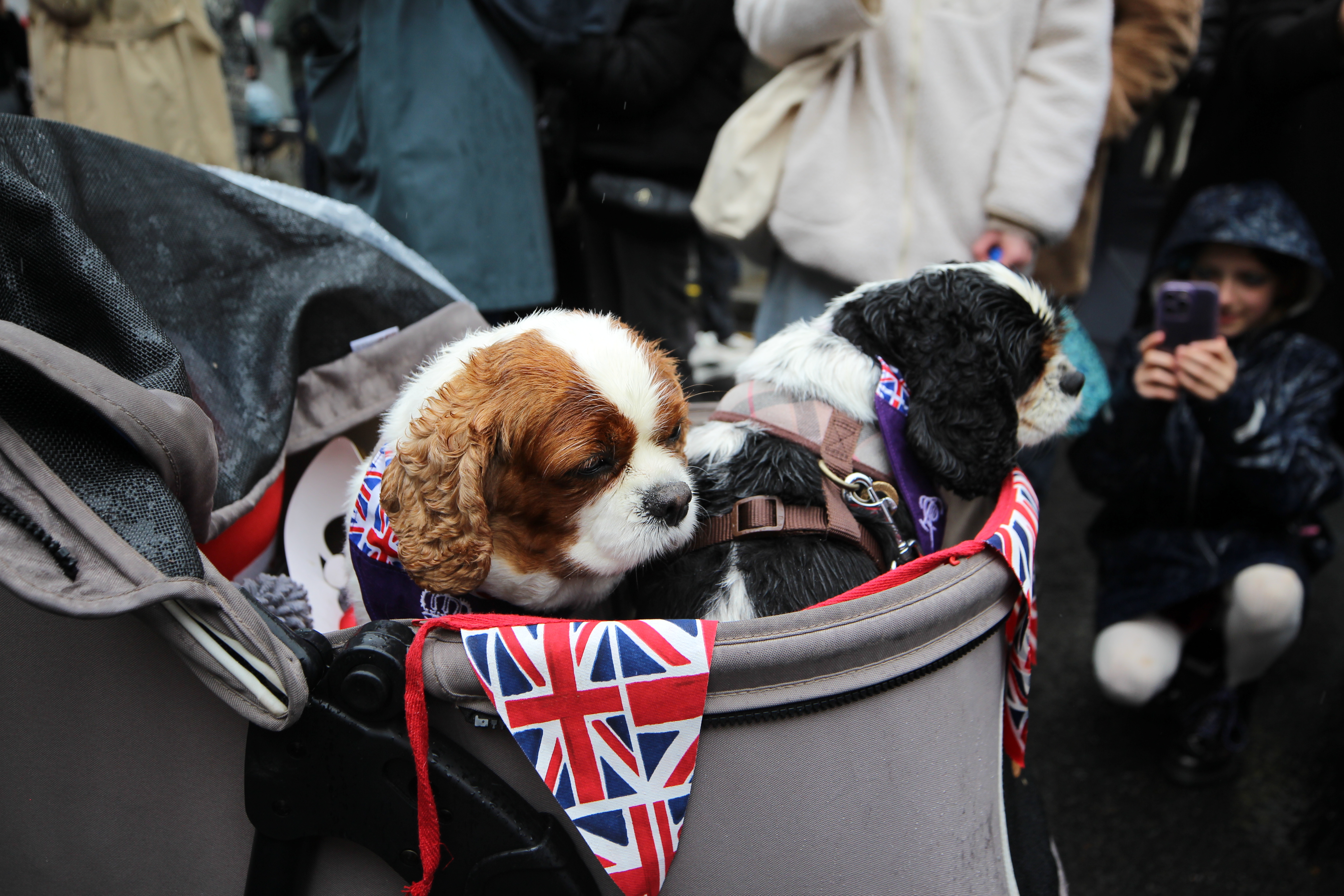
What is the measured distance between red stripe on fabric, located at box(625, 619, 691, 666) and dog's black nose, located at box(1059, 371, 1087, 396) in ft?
4.20

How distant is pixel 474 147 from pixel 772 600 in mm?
1989

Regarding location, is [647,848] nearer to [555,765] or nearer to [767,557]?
[555,765]

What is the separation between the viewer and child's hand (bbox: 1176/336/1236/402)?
7.35ft

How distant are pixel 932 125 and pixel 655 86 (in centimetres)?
108

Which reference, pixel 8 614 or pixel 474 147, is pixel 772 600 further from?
pixel 474 147

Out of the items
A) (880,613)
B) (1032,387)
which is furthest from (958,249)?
(880,613)

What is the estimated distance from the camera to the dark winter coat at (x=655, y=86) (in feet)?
9.65

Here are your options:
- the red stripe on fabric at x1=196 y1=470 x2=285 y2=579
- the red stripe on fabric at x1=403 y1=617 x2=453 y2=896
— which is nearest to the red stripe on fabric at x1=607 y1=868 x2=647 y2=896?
the red stripe on fabric at x1=403 y1=617 x2=453 y2=896

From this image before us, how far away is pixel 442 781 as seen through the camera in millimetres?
1012

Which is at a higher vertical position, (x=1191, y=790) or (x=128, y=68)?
(x=128, y=68)

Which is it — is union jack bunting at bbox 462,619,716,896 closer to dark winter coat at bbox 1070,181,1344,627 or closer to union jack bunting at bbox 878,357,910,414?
union jack bunting at bbox 878,357,910,414

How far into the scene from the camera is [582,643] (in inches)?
37.8

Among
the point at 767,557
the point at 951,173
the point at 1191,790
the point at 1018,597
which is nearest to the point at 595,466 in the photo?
the point at 767,557

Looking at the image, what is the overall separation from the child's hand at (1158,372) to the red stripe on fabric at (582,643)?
201cm
